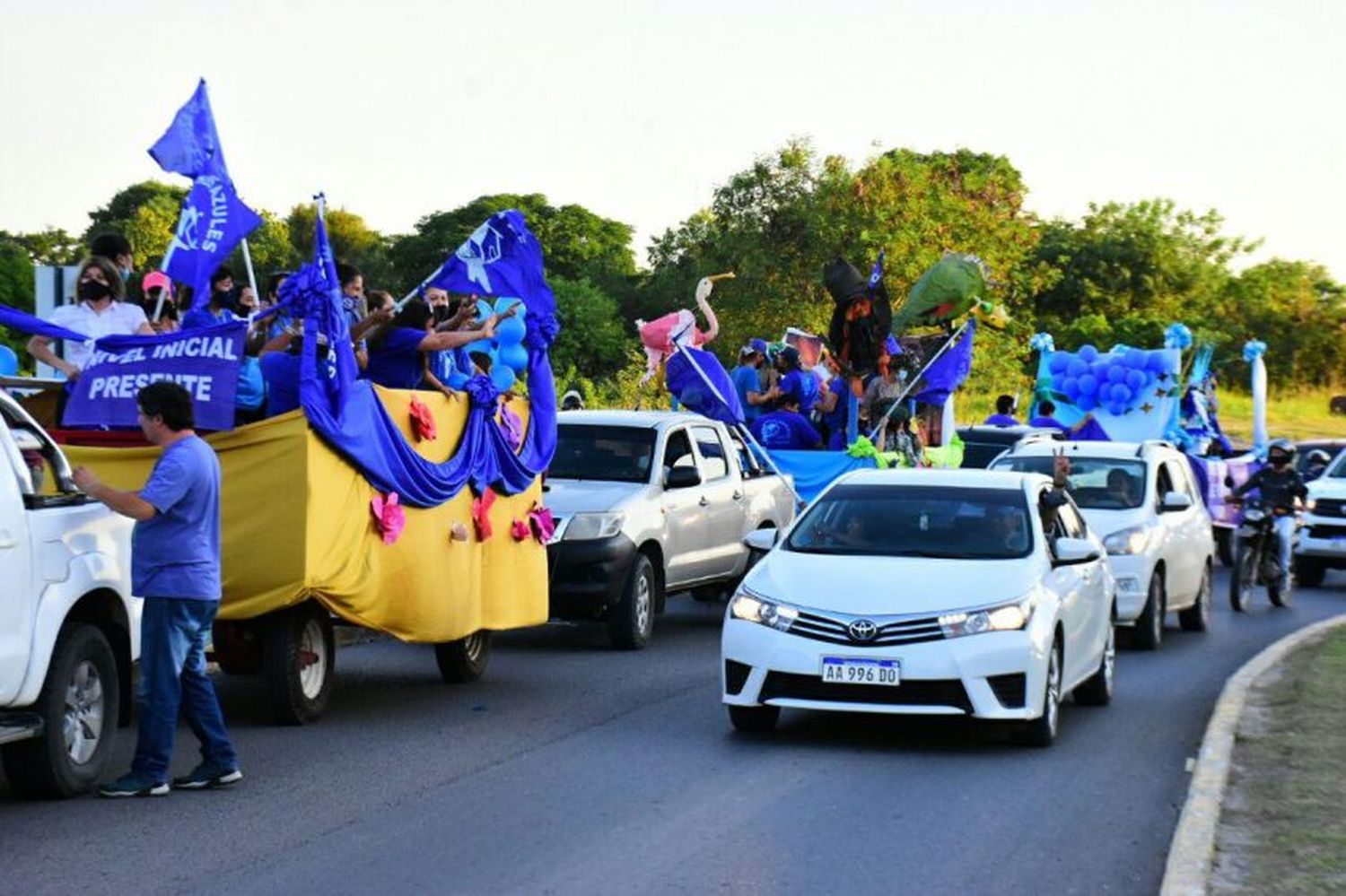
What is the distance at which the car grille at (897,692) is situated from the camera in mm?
11766

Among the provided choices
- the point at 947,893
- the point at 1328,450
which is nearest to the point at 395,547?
the point at 947,893

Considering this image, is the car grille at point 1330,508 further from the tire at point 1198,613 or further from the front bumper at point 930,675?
the front bumper at point 930,675

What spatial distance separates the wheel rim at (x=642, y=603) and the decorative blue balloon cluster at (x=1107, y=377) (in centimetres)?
1412

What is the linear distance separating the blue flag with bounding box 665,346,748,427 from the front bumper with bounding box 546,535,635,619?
14.8 feet

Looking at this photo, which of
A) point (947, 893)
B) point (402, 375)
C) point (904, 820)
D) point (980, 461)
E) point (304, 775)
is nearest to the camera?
point (947, 893)

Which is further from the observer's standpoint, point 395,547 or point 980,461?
point 980,461

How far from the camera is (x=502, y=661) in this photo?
16.9m

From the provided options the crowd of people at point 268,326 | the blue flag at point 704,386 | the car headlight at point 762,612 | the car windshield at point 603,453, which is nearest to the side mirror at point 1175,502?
the car windshield at point 603,453

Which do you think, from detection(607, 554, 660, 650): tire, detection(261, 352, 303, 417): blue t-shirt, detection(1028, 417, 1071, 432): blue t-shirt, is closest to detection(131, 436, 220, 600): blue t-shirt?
detection(261, 352, 303, 417): blue t-shirt

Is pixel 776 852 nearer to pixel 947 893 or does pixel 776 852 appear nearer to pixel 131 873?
pixel 947 893

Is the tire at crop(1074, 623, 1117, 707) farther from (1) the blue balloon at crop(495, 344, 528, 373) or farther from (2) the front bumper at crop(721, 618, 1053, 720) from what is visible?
(1) the blue balloon at crop(495, 344, 528, 373)

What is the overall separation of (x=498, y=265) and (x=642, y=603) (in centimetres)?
444

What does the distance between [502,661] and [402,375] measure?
12.5 feet

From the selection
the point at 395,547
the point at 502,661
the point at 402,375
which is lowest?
the point at 502,661
